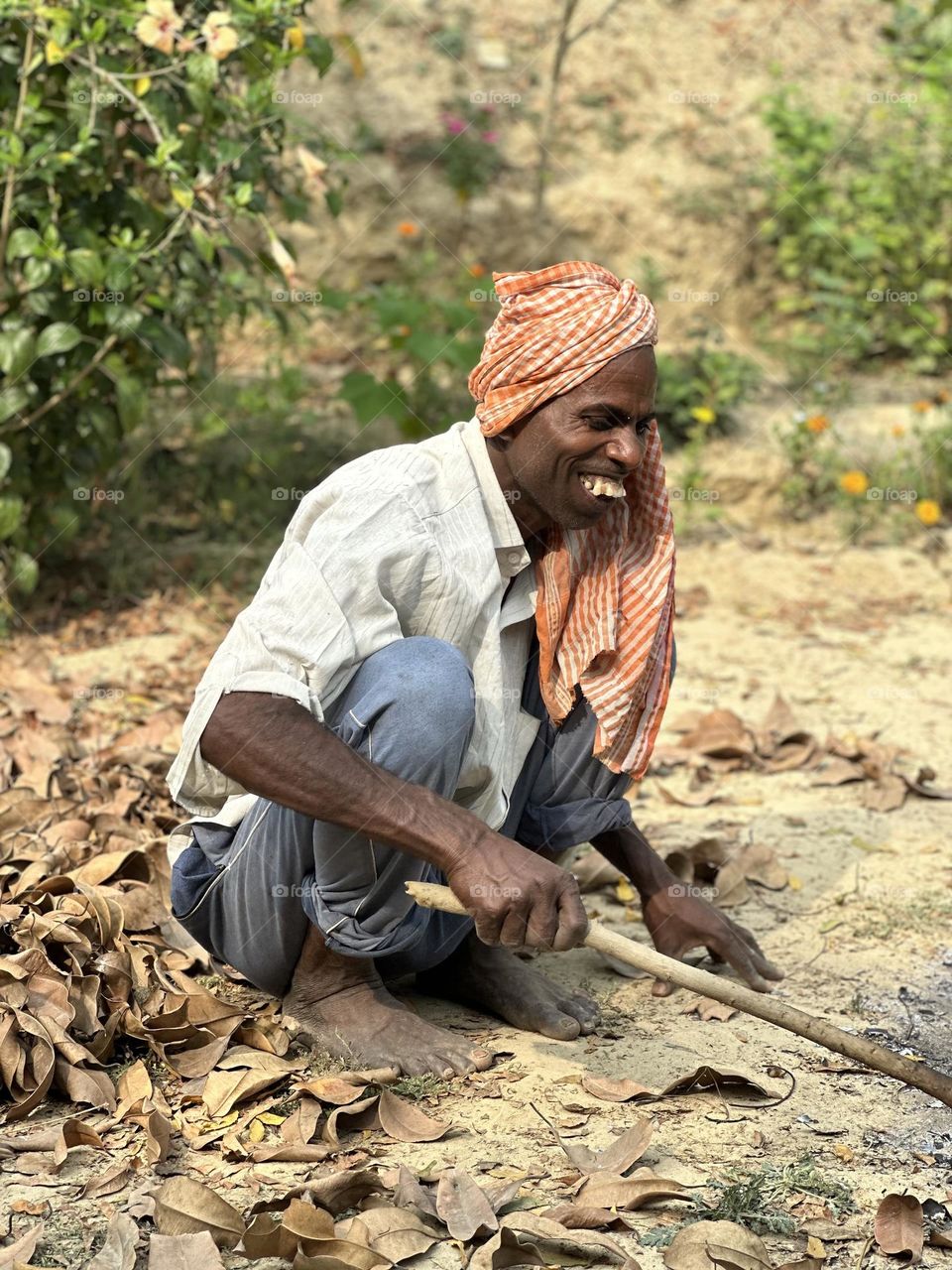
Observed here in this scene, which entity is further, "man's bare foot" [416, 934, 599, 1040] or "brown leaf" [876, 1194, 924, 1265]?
"man's bare foot" [416, 934, 599, 1040]

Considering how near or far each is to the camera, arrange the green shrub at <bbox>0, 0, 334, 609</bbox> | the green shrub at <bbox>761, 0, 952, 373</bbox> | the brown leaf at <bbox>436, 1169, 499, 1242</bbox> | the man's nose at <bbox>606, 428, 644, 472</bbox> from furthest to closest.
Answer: the green shrub at <bbox>761, 0, 952, 373</bbox> → the green shrub at <bbox>0, 0, 334, 609</bbox> → the man's nose at <bbox>606, 428, 644, 472</bbox> → the brown leaf at <bbox>436, 1169, 499, 1242</bbox>

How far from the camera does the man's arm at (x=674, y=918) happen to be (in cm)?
278

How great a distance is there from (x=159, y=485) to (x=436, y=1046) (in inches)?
126

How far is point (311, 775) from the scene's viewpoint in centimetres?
212

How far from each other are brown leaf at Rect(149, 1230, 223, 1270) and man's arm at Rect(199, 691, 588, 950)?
0.56 m

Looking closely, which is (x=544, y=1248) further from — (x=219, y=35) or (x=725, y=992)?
(x=219, y=35)

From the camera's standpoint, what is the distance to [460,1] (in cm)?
769

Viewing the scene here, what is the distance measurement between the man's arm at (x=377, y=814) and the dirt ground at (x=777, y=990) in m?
0.39

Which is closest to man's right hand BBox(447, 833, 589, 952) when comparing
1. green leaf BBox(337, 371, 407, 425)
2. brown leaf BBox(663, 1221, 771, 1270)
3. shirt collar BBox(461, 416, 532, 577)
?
brown leaf BBox(663, 1221, 771, 1270)

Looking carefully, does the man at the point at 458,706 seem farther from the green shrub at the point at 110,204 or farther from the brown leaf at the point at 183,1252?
the green shrub at the point at 110,204

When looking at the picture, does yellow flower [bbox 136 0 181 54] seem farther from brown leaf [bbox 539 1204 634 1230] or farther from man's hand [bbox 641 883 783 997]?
brown leaf [bbox 539 1204 634 1230]

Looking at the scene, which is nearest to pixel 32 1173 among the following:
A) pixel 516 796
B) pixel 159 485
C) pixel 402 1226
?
pixel 402 1226

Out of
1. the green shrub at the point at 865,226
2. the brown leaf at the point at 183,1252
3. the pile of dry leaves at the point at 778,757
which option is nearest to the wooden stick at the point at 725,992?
the brown leaf at the point at 183,1252

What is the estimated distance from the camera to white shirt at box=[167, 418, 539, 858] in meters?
2.19
